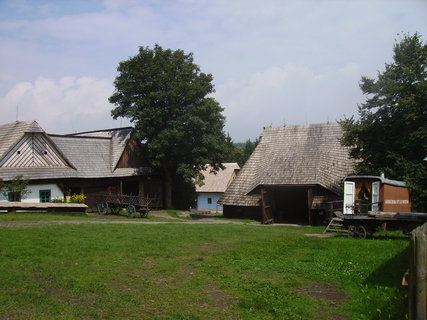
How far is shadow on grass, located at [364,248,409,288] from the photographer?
27.6 ft

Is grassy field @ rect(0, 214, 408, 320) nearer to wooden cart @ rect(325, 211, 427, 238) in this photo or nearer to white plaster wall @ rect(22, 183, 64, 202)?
wooden cart @ rect(325, 211, 427, 238)

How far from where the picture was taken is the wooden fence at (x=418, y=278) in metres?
4.41

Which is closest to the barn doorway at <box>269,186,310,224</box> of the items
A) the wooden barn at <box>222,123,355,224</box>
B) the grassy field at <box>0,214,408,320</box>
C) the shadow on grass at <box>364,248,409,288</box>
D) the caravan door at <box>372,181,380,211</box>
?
the wooden barn at <box>222,123,355,224</box>

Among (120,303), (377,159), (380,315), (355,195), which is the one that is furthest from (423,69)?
(120,303)

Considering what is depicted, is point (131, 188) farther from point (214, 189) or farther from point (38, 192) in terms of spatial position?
point (214, 189)

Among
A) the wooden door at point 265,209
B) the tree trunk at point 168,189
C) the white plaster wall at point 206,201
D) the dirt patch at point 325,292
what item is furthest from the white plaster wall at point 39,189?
the white plaster wall at point 206,201

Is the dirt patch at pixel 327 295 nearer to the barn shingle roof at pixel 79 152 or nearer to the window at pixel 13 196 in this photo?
the window at pixel 13 196

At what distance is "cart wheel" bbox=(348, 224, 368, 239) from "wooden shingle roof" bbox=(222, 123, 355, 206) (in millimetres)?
11918

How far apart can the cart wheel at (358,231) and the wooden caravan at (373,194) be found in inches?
81.3

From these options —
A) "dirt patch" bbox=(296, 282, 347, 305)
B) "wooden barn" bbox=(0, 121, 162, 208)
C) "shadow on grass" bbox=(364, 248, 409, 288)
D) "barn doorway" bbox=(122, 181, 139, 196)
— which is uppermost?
"wooden barn" bbox=(0, 121, 162, 208)

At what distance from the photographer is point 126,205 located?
1089 inches

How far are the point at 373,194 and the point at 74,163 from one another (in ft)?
70.8

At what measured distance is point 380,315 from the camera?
6.55 meters

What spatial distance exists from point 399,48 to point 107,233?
1928cm
